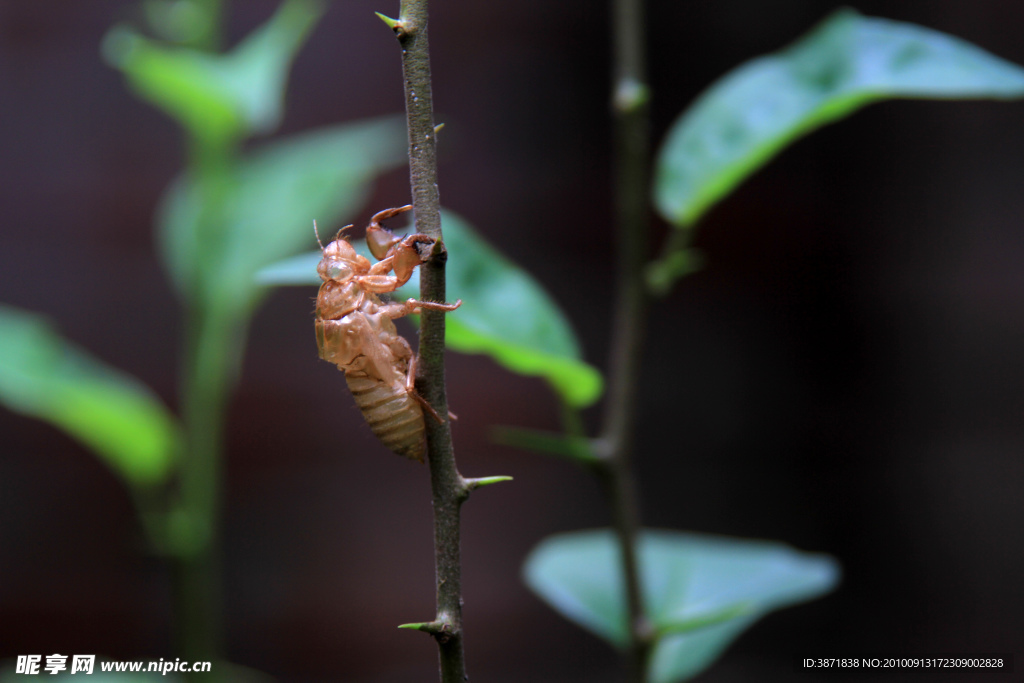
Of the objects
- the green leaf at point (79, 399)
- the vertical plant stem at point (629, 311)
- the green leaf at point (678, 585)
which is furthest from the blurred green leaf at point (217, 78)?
the green leaf at point (678, 585)

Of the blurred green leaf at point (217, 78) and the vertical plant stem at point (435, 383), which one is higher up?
the blurred green leaf at point (217, 78)

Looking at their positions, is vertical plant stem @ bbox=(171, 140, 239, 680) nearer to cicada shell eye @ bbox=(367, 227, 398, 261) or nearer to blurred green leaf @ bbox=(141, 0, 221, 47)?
blurred green leaf @ bbox=(141, 0, 221, 47)

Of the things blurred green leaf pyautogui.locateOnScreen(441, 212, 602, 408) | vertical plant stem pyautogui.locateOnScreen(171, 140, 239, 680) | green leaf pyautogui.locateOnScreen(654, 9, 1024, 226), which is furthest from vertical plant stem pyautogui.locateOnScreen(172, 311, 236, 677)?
green leaf pyautogui.locateOnScreen(654, 9, 1024, 226)

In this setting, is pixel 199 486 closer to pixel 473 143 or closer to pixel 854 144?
pixel 473 143

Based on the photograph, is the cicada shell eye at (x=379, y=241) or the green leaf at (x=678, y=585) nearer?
the cicada shell eye at (x=379, y=241)

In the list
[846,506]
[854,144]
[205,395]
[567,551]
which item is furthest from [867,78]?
[846,506]

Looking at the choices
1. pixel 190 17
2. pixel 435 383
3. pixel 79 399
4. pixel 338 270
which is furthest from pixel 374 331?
pixel 190 17

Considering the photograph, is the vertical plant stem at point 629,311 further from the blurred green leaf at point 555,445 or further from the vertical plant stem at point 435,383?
the vertical plant stem at point 435,383
